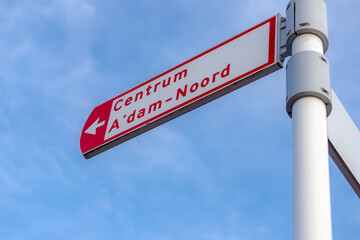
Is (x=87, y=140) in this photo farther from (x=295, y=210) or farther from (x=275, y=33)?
(x=295, y=210)

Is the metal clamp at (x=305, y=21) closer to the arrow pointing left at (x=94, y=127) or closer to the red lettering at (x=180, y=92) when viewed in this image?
the red lettering at (x=180, y=92)

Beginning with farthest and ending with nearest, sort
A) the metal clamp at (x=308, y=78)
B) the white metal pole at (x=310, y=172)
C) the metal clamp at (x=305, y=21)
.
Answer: the metal clamp at (x=305, y=21) → the metal clamp at (x=308, y=78) → the white metal pole at (x=310, y=172)

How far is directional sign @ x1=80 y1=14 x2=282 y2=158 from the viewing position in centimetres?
314

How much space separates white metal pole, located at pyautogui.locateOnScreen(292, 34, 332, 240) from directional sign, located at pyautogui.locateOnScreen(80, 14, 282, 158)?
20.7 inches

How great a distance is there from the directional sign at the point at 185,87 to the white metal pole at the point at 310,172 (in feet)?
1.72

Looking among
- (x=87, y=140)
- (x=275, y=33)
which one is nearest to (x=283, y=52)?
(x=275, y=33)

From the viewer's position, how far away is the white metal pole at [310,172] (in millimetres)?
2207

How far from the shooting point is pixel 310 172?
2.33 m

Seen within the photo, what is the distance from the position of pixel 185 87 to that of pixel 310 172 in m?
1.25

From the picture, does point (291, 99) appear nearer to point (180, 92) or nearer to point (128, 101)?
point (180, 92)

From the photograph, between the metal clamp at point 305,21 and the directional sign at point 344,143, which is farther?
the directional sign at point 344,143

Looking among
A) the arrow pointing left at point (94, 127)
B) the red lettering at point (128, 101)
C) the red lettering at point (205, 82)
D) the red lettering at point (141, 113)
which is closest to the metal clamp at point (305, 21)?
the red lettering at point (205, 82)

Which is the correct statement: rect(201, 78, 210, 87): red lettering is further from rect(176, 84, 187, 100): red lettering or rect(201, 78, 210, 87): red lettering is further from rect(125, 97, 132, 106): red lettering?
rect(125, 97, 132, 106): red lettering

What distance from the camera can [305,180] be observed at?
2318mm
